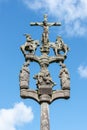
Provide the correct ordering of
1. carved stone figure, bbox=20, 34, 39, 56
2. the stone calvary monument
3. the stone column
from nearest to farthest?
the stone column < the stone calvary monument < carved stone figure, bbox=20, 34, 39, 56

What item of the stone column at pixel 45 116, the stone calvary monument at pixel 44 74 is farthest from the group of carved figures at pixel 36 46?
the stone column at pixel 45 116

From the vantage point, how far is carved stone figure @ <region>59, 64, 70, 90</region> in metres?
18.7

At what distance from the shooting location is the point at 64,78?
62.2 feet

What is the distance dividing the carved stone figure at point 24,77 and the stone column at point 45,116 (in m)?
1.14

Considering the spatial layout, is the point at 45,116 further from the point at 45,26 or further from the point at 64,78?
the point at 45,26

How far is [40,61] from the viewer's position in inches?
758

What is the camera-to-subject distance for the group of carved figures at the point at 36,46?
771 inches

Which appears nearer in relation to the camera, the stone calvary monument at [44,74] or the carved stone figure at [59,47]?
the stone calvary monument at [44,74]

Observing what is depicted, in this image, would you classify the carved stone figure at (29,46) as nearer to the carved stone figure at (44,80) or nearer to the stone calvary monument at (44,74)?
the stone calvary monument at (44,74)

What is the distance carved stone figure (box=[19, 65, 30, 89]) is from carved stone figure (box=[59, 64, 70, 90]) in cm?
150

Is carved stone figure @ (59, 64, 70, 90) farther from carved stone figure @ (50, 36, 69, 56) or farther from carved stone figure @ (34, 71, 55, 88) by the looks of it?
carved stone figure @ (50, 36, 69, 56)

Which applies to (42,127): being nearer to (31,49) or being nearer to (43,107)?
(43,107)

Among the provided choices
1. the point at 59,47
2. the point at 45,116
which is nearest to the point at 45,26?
the point at 59,47

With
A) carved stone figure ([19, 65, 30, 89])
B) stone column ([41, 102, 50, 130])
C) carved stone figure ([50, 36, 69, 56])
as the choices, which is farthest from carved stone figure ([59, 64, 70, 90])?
carved stone figure ([19, 65, 30, 89])
